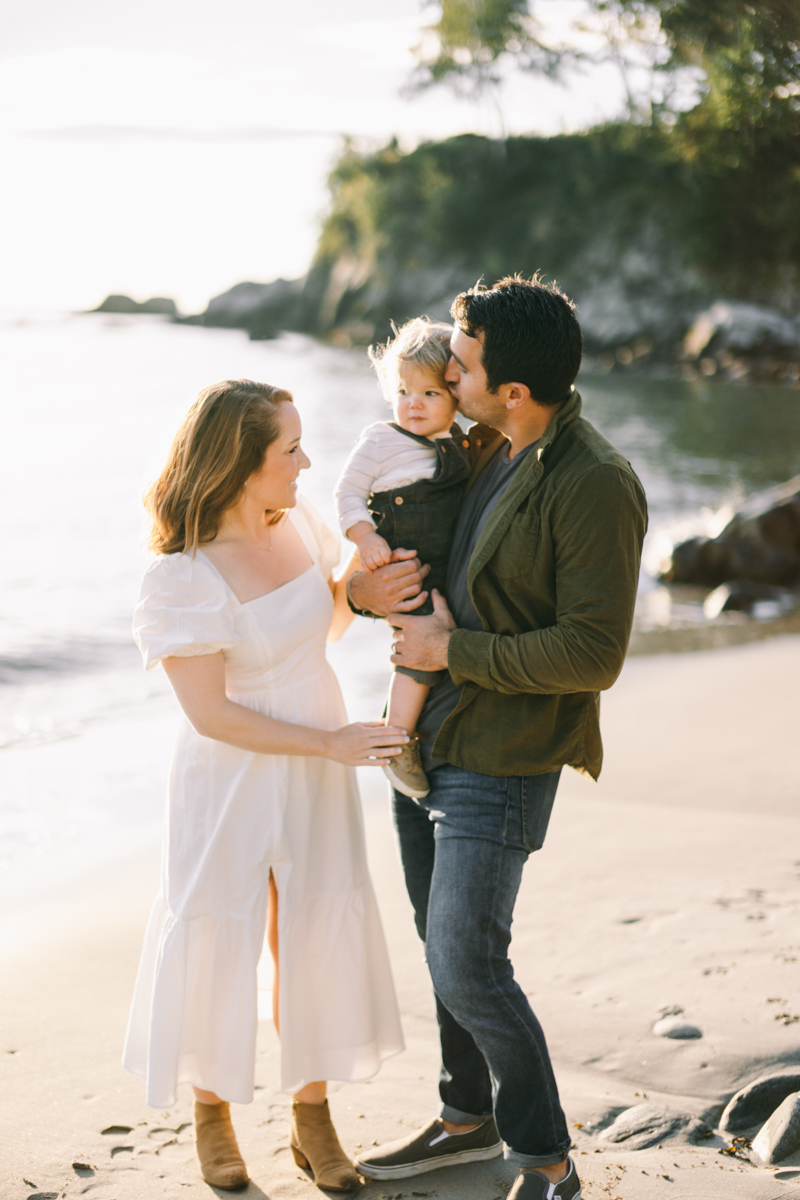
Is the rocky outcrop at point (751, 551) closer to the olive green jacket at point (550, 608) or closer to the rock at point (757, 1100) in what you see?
the rock at point (757, 1100)

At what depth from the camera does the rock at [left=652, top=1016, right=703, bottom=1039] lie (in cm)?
314

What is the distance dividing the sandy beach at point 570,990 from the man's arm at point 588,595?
4.05ft

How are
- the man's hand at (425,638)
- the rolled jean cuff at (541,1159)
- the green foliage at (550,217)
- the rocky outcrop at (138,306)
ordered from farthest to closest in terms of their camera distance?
the rocky outcrop at (138,306)
the green foliage at (550,217)
the man's hand at (425,638)
the rolled jean cuff at (541,1159)

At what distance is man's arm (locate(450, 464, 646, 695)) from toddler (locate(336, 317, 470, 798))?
374 mm

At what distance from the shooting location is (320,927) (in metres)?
2.67

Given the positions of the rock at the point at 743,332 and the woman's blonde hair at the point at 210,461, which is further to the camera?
→ the rock at the point at 743,332

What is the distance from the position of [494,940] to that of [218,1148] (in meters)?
0.98

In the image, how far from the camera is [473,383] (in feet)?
7.79

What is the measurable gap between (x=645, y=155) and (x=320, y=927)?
45.0m

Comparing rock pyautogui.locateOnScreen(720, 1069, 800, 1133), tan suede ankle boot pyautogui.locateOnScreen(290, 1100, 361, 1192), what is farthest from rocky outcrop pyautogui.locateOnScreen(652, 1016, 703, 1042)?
tan suede ankle boot pyautogui.locateOnScreen(290, 1100, 361, 1192)

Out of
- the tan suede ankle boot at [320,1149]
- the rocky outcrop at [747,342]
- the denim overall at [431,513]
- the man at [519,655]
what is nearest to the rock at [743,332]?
the rocky outcrop at [747,342]

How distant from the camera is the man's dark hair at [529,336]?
228 centimetres

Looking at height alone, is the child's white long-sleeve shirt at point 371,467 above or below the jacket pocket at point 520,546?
above

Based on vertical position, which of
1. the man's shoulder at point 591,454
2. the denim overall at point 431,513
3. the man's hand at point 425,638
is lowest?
the man's hand at point 425,638
